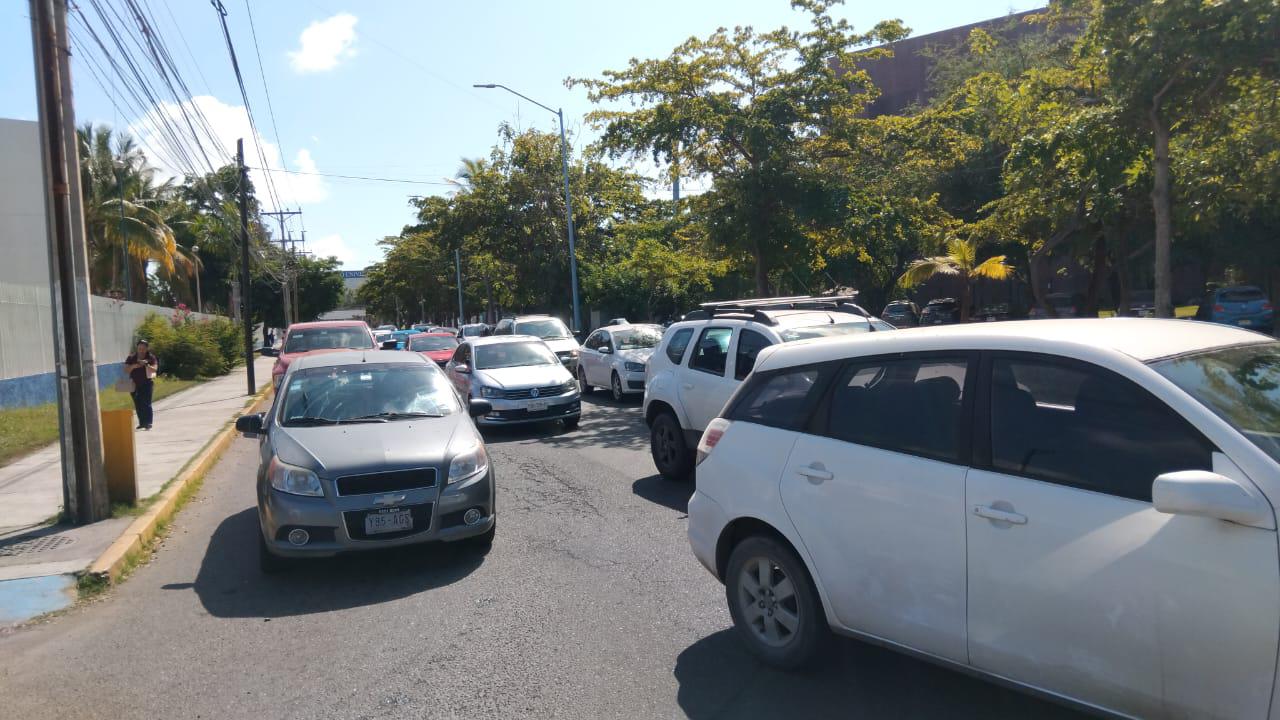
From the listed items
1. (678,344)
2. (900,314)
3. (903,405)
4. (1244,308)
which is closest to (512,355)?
(678,344)

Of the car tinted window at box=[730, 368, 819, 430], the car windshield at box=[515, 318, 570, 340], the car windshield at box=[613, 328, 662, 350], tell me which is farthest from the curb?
the car windshield at box=[515, 318, 570, 340]

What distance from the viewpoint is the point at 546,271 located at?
118 feet

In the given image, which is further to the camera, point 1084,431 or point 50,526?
point 50,526

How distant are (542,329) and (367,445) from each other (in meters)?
15.4

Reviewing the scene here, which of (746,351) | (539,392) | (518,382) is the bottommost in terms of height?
(539,392)

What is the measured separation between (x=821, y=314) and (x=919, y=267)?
54.6ft

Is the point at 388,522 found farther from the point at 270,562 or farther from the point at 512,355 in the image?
the point at 512,355

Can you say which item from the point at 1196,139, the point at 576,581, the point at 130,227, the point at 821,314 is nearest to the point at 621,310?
the point at 130,227

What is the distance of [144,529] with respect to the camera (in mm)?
7973

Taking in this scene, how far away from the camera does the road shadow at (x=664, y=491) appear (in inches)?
345

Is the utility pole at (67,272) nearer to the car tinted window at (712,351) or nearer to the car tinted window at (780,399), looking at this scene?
the car tinted window at (712,351)

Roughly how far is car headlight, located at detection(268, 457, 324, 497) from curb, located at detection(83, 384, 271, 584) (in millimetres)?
1581

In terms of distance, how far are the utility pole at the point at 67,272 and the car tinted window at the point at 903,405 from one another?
7006mm

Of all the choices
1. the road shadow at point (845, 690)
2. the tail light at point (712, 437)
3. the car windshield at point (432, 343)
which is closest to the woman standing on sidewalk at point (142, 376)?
the car windshield at point (432, 343)
